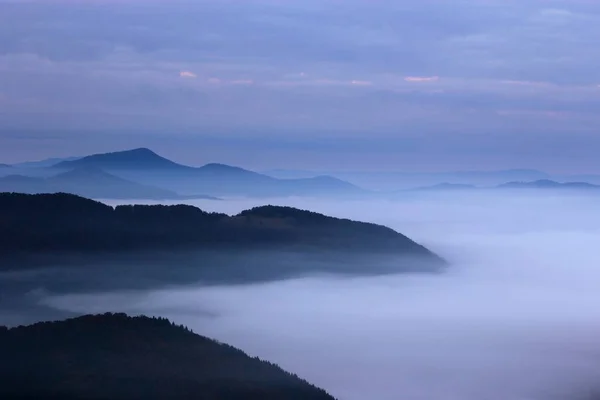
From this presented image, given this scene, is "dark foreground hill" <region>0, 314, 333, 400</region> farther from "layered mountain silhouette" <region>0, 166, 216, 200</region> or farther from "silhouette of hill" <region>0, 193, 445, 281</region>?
"layered mountain silhouette" <region>0, 166, 216, 200</region>

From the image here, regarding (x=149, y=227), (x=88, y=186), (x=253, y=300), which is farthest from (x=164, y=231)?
(x=253, y=300)

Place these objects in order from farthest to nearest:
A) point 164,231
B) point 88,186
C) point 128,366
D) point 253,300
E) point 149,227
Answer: point 253,300
point 164,231
point 149,227
point 88,186
point 128,366

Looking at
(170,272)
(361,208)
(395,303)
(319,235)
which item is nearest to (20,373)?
(170,272)

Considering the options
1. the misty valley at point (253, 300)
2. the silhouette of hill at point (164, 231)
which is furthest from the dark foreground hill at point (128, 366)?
the silhouette of hill at point (164, 231)

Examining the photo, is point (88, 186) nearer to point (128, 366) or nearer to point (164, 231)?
point (164, 231)

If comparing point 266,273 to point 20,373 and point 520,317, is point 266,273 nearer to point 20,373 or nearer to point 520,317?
point 20,373

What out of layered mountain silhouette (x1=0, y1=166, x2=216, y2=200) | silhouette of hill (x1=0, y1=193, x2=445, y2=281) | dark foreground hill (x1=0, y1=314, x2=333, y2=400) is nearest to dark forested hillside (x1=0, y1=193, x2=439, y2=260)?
silhouette of hill (x1=0, y1=193, x2=445, y2=281)

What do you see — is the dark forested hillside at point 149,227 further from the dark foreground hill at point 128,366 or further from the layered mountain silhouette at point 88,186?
the dark foreground hill at point 128,366
